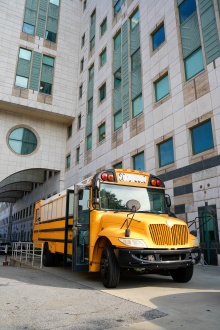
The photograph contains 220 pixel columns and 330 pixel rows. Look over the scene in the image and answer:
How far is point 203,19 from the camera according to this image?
553 inches

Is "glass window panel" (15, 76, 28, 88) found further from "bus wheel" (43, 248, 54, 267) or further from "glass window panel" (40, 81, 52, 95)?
"bus wheel" (43, 248, 54, 267)

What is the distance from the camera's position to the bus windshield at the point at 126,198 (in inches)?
301

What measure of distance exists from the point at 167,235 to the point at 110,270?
1623 millimetres

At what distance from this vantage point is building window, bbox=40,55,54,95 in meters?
27.1

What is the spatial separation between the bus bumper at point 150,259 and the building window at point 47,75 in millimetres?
23695

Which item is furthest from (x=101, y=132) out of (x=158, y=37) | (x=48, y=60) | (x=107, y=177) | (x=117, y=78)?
(x=107, y=177)

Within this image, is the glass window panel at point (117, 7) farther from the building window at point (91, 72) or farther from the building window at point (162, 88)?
the building window at point (162, 88)

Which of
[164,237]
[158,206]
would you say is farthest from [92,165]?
[164,237]

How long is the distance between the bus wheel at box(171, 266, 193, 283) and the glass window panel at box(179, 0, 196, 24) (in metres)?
13.8

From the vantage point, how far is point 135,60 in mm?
19516

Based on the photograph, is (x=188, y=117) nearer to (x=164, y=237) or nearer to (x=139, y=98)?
(x=139, y=98)

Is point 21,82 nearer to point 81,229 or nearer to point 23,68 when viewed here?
point 23,68

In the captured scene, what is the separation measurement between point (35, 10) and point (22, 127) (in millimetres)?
12851

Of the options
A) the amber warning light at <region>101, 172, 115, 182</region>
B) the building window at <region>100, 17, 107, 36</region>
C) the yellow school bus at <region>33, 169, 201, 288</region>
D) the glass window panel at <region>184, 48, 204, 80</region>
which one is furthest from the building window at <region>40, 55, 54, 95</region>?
the amber warning light at <region>101, 172, 115, 182</region>
